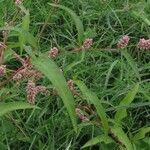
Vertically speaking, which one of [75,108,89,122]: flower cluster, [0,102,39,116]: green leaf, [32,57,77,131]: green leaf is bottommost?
[75,108,89,122]: flower cluster

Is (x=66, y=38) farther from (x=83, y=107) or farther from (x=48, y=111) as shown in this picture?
(x=83, y=107)

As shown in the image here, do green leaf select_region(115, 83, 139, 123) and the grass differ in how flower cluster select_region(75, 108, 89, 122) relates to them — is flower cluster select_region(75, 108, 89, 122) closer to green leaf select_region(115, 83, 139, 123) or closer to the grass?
the grass

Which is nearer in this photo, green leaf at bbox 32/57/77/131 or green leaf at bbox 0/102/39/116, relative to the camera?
green leaf at bbox 32/57/77/131

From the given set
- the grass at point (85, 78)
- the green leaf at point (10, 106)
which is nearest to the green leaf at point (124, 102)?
the grass at point (85, 78)

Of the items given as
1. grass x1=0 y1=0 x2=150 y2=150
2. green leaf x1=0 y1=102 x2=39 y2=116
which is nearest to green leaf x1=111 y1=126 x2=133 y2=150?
grass x1=0 y1=0 x2=150 y2=150

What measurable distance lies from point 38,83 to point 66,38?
0.43 meters

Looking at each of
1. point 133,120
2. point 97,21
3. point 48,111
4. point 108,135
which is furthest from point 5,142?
point 97,21

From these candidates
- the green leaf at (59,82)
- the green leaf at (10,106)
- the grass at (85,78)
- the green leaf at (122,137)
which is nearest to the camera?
the green leaf at (59,82)

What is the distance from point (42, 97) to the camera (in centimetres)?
186

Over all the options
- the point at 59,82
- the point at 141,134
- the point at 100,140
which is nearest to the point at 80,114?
the point at 100,140

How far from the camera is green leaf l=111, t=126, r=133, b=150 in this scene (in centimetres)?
147

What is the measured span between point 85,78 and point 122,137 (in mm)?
563

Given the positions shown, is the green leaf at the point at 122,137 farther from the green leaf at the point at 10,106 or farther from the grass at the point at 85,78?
the green leaf at the point at 10,106

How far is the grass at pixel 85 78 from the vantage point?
1.61 m
